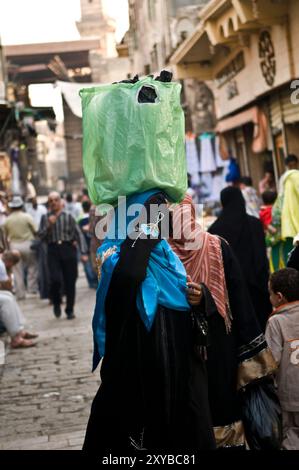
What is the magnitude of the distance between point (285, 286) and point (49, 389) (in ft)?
10.9

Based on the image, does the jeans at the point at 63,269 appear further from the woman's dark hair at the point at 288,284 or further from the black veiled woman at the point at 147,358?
the black veiled woman at the point at 147,358

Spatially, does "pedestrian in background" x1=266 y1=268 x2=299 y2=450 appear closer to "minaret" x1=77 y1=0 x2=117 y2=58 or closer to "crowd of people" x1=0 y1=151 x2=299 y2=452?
"crowd of people" x1=0 y1=151 x2=299 y2=452

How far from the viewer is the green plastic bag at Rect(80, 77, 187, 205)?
313 centimetres

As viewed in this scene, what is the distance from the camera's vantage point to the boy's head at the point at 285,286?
4613mm

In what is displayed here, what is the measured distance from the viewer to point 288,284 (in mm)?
4609

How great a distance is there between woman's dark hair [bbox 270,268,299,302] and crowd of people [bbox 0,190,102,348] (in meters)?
4.91

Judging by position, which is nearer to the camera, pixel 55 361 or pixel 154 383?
pixel 154 383

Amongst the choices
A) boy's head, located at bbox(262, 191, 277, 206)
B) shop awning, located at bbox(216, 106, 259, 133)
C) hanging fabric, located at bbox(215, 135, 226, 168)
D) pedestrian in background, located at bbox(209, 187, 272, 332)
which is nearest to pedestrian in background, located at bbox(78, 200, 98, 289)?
shop awning, located at bbox(216, 106, 259, 133)

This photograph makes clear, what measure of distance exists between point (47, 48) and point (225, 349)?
31.9 meters

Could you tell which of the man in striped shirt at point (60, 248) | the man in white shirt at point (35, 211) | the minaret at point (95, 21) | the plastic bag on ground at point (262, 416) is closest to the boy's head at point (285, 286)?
the plastic bag on ground at point (262, 416)

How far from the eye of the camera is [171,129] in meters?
3.24

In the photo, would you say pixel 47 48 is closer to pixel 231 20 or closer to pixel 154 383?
pixel 231 20

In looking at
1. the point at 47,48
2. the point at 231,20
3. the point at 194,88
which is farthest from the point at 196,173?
the point at 47,48

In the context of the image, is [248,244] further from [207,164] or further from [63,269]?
[207,164]
